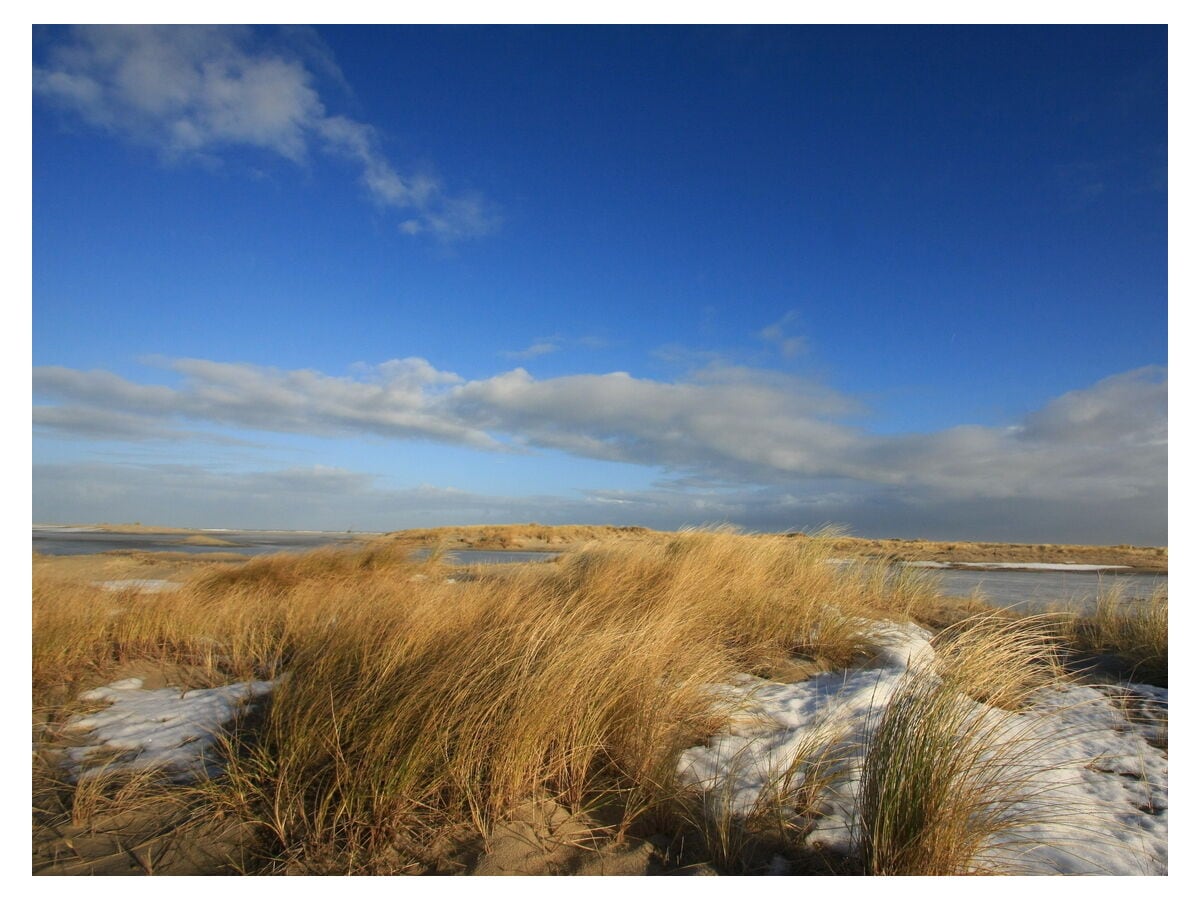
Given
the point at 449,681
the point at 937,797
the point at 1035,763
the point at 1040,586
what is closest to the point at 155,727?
the point at 449,681

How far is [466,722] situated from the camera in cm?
283

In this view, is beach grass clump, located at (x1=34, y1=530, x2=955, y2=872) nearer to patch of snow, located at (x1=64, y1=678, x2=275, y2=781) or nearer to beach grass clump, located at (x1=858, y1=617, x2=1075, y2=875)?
patch of snow, located at (x1=64, y1=678, x2=275, y2=781)

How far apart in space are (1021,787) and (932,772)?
737 mm

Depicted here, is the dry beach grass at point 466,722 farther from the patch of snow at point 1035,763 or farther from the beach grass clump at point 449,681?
the patch of snow at point 1035,763

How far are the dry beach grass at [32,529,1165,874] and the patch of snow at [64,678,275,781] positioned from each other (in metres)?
0.12

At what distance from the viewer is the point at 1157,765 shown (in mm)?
3510

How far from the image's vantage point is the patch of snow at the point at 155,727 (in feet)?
10.1

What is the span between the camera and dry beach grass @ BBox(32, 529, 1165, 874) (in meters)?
2.48

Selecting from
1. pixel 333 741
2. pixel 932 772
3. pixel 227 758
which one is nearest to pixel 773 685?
pixel 932 772

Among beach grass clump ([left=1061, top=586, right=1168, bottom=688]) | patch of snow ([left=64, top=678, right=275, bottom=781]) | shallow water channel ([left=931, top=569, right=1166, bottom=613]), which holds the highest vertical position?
patch of snow ([left=64, top=678, right=275, bottom=781])

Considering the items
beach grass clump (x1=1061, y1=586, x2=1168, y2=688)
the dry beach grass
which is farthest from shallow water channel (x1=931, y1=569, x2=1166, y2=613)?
the dry beach grass

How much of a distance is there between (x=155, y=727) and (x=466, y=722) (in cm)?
212

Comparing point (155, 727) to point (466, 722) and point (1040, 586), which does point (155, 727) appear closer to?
point (466, 722)

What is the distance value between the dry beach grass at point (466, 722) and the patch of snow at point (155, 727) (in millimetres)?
124
